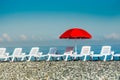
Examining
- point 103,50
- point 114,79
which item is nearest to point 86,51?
point 103,50

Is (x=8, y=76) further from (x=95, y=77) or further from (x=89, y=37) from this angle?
(x=89, y=37)

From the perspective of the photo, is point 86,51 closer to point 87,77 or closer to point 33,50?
point 33,50

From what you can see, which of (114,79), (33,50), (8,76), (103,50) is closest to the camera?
(114,79)

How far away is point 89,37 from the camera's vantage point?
1855 centimetres

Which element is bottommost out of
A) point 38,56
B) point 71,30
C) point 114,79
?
point 114,79

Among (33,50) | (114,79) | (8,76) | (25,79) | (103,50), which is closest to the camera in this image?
(114,79)

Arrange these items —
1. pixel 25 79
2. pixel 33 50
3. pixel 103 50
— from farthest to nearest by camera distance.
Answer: pixel 33 50 < pixel 103 50 < pixel 25 79

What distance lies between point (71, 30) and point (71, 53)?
75.4 inches

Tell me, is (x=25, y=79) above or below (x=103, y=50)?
below

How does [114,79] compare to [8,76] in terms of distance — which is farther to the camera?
[8,76]

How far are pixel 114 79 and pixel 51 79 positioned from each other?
5.67 ft

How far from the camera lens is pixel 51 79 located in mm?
10188

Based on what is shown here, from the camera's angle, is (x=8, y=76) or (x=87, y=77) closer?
(x=87, y=77)

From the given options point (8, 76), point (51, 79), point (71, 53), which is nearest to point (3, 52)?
point (71, 53)
